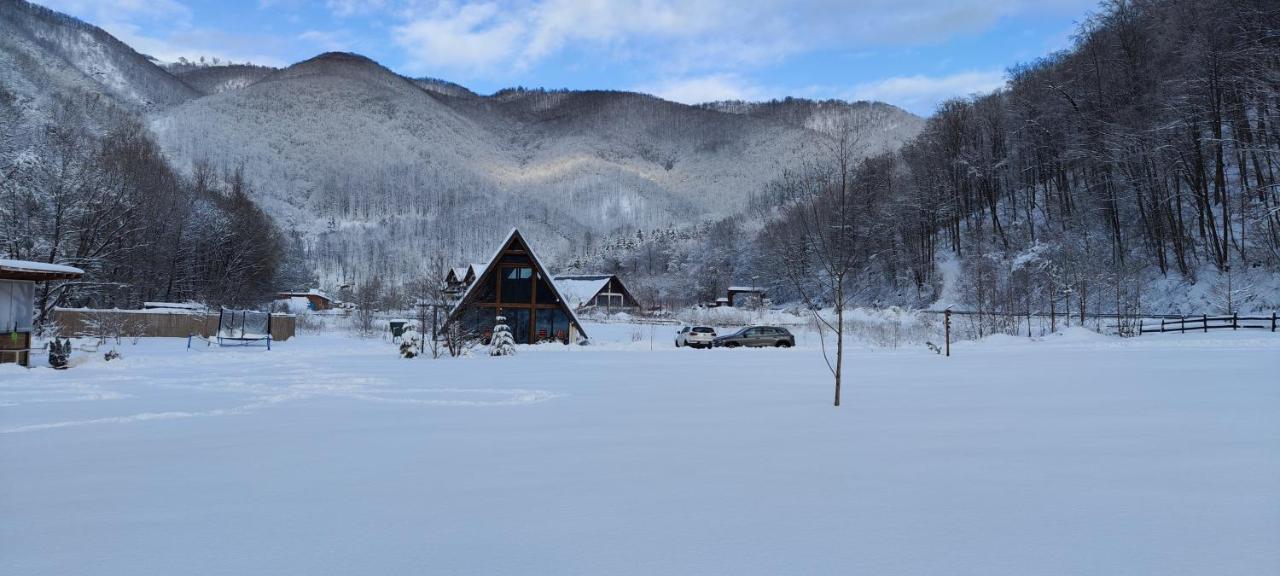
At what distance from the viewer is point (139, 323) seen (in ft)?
115

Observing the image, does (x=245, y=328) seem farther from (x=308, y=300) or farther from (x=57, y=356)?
(x=308, y=300)

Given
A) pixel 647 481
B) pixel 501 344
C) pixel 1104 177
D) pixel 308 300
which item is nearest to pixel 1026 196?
pixel 1104 177

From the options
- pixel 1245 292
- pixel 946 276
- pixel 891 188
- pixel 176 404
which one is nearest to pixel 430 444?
pixel 176 404

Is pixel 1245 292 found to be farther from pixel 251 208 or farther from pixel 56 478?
pixel 251 208

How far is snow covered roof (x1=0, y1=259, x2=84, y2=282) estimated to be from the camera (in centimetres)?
1761

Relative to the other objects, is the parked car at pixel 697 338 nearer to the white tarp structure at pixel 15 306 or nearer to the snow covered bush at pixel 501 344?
the snow covered bush at pixel 501 344

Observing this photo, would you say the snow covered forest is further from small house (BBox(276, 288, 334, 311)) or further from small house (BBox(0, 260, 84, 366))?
small house (BBox(276, 288, 334, 311))

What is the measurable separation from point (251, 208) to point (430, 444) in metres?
72.3

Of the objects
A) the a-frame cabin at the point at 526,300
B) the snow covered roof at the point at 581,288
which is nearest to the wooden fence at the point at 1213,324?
the a-frame cabin at the point at 526,300

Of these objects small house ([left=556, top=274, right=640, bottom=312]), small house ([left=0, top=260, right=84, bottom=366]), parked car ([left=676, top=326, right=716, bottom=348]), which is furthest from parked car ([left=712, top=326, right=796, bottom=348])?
small house ([left=556, top=274, right=640, bottom=312])

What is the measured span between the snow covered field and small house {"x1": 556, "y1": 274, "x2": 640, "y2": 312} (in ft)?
220

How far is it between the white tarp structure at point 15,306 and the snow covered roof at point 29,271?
0.37 meters

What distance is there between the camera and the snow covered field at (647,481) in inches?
166

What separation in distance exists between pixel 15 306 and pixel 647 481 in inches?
826
